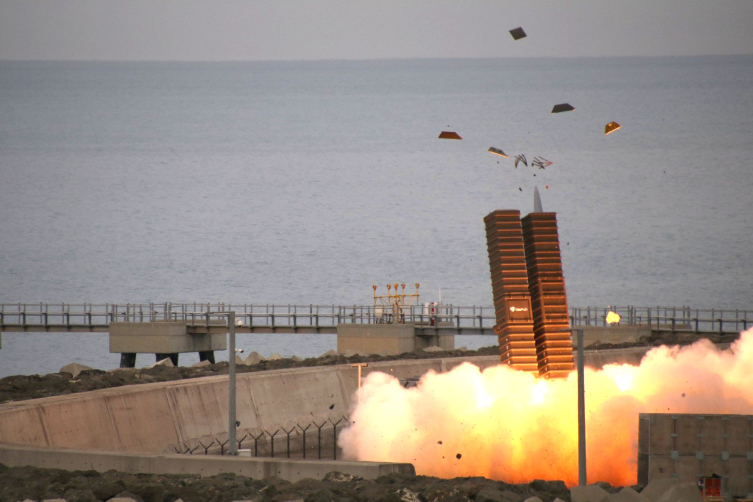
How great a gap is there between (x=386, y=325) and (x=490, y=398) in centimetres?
2231

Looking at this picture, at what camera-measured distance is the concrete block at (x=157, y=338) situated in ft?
201

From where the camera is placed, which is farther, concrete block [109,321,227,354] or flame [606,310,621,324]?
flame [606,310,621,324]

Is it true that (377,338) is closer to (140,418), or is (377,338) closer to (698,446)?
(140,418)

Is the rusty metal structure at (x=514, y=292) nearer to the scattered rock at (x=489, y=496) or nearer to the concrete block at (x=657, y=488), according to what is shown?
the concrete block at (x=657, y=488)

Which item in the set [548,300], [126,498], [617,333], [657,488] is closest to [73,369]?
[548,300]

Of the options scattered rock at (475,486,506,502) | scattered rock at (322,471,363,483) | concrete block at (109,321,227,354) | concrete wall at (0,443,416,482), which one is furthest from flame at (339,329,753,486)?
concrete block at (109,321,227,354)

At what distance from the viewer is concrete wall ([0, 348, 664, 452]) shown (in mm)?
32969

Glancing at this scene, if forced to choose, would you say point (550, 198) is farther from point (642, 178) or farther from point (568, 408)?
point (568, 408)

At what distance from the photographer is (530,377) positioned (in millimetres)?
36438

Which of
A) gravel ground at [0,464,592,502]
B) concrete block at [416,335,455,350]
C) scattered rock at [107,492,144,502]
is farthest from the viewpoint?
concrete block at [416,335,455,350]

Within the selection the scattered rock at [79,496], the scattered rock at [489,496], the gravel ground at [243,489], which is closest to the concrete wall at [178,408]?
the gravel ground at [243,489]

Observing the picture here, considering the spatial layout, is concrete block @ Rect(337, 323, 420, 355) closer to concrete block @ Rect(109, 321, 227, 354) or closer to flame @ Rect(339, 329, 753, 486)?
concrete block @ Rect(109, 321, 227, 354)

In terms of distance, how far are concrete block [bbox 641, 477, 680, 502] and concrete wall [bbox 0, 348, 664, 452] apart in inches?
510

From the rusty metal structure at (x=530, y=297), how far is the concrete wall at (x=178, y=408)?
785cm
